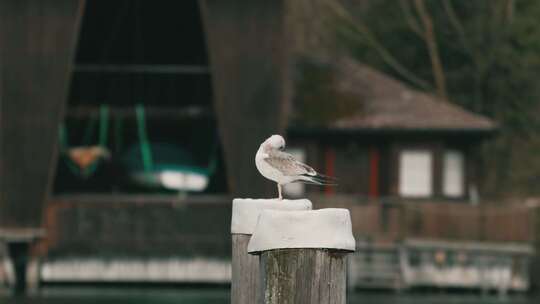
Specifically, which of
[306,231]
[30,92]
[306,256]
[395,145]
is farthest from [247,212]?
[395,145]

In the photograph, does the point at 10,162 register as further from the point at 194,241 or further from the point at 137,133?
the point at 137,133

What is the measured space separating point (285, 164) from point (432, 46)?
4920 cm

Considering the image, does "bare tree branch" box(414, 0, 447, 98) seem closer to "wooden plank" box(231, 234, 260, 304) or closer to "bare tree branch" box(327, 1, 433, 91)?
"bare tree branch" box(327, 1, 433, 91)

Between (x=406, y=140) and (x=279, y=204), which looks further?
→ (x=406, y=140)

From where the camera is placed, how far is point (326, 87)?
4962cm

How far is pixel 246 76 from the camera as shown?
38406 millimetres

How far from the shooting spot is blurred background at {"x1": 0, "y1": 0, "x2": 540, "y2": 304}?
3834 cm

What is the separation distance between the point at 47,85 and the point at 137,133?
26.4 ft

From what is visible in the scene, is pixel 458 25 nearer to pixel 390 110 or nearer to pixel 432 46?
pixel 432 46

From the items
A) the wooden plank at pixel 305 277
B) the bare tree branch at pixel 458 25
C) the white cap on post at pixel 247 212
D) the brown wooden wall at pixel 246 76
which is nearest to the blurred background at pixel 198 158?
the brown wooden wall at pixel 246 76

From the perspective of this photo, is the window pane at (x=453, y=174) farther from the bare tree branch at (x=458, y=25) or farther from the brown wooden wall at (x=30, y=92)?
the brown wooden wall at (x=30, y=92)

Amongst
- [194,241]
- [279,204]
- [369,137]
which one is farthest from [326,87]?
[279,204]

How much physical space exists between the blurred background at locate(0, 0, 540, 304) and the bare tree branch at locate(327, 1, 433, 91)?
21.5 ft

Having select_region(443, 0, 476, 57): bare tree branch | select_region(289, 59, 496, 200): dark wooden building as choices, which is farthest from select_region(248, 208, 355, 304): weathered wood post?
select_region(443, 0, 476, 57): bare tree branch
